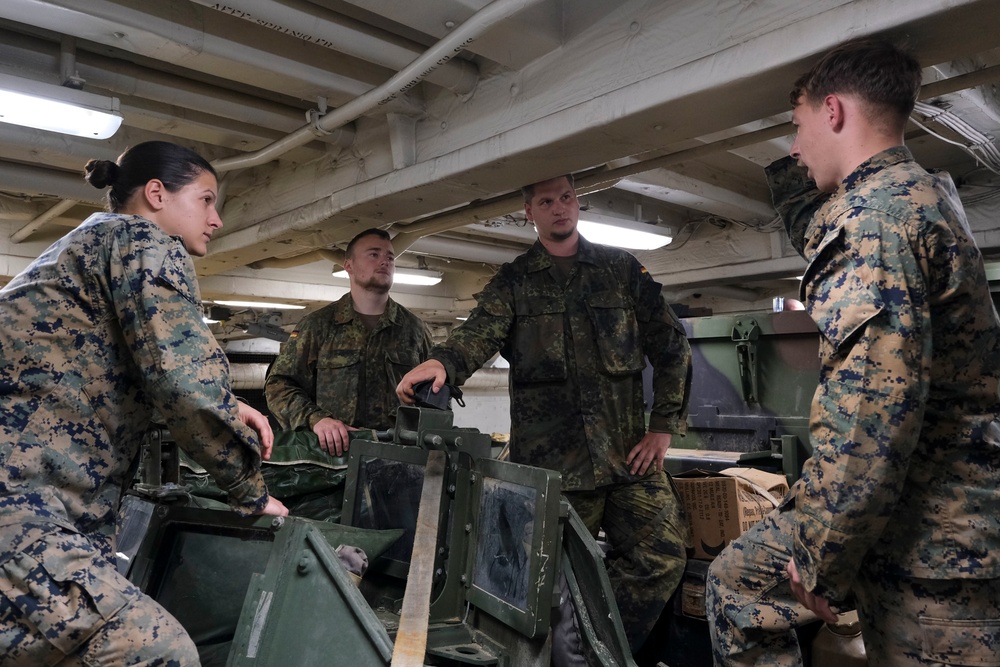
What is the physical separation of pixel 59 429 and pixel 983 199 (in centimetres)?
541

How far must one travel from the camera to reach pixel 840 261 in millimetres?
1637

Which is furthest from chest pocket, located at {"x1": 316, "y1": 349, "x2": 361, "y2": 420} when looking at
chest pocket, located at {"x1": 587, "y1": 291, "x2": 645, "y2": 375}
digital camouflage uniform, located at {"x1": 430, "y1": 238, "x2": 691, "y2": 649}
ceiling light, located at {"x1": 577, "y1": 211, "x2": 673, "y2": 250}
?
ceiling light, located at {"x1": 577, "y1": 211, "x2": 673, "y2": 250}

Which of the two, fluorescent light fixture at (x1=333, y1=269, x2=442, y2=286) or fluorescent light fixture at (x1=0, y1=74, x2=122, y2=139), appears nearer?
fluorescent light fixture at (x1=0, y1=74, x2=122, y2=139)

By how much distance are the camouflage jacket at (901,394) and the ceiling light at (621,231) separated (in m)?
3.29

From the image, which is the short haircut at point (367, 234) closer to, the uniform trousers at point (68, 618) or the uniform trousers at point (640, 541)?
the uniform trousers at point (640, 541)

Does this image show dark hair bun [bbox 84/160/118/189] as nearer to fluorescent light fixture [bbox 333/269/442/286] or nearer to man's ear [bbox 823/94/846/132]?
man's ear [bbox 823/94/846/132]

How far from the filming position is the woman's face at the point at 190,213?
2.06 m

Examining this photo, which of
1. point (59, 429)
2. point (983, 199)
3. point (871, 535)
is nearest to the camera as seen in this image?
point (871, 535)

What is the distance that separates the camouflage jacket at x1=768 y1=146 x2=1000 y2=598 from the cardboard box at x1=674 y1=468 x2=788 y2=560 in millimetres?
1148

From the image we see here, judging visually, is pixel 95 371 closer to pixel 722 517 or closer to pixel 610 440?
pixel 610 440

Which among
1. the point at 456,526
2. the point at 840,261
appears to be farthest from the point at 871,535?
the point at 456,526

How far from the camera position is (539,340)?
2.96 metres

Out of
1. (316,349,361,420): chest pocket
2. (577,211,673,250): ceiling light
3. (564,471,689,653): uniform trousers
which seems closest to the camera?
(564,471,689,653): uniform trousers

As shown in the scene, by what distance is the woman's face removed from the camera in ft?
6.75
